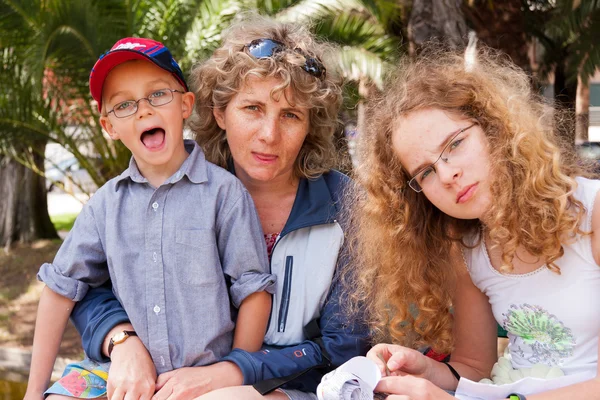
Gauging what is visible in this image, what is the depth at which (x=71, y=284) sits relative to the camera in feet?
8.49

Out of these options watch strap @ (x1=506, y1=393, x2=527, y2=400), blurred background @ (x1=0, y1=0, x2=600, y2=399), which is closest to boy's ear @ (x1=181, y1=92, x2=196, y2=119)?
watch strap @ (x1=506, y1=393, x2=527, y2=400)

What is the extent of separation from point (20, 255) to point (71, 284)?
8362 millimetres

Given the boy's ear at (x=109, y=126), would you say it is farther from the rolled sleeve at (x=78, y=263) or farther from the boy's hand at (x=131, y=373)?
the boy's hand at (x=131, y=373)

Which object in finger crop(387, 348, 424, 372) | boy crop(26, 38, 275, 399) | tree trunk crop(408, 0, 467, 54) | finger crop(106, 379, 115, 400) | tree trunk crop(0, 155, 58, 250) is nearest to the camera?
finger crop(387, 348, 424, 372)

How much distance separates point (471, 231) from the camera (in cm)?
250

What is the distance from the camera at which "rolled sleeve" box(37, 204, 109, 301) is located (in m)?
2.58

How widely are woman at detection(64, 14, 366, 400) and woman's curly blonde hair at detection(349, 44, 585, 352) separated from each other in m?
0.16

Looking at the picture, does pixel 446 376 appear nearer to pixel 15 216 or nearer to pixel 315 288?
pixel 315 288

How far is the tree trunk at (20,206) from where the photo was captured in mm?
10648

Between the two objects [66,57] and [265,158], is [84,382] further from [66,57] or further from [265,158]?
[66,57]

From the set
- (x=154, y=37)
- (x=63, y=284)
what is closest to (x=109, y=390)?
(x=63, y=284)

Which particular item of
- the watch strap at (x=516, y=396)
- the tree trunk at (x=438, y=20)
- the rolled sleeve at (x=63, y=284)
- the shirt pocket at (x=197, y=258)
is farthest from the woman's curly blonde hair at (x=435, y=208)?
the tree trunk at (x=438, y=20)

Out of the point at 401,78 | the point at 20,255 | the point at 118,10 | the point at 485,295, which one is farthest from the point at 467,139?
the point at 20,255

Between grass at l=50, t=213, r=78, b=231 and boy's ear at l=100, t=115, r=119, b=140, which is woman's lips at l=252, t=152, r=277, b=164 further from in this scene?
grass at l=50, t=213, r=78, b=231
